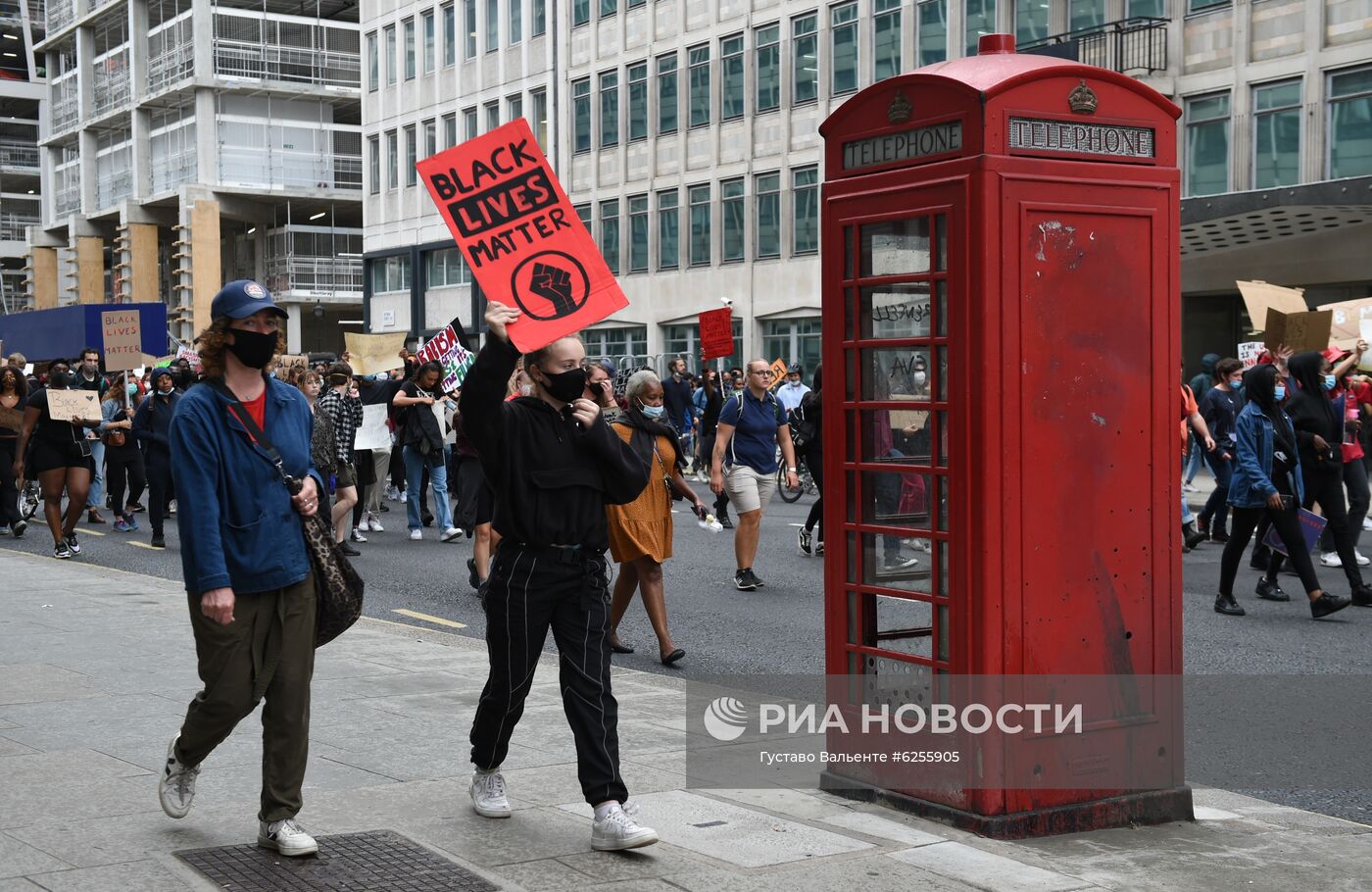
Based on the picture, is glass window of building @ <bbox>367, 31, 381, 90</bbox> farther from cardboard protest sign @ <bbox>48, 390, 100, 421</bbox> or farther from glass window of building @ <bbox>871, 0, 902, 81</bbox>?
cardboard protest sign @ <bbox>48, 390, 100, 421</bbox>

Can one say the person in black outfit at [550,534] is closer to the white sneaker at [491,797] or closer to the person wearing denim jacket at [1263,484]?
the white sneaker at [491,797]

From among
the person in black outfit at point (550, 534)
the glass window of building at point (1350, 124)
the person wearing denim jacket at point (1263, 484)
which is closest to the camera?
the person in black outfit at point (550, 534)

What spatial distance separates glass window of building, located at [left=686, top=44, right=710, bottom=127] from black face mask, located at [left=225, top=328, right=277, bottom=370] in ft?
123

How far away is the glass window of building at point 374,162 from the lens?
58.3m

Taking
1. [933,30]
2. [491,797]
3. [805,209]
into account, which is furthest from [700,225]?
[491,797]

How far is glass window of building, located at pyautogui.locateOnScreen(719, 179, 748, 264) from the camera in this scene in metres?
41.0

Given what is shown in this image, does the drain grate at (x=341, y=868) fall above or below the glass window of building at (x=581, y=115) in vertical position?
below

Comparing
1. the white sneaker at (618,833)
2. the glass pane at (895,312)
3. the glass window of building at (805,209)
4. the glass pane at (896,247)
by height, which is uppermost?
the glass window of building at (805,209)

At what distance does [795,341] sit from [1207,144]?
1206 centimetres

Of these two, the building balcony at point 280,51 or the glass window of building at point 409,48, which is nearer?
the glass window of building at point 409,48

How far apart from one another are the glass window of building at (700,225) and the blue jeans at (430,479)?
25428 mm

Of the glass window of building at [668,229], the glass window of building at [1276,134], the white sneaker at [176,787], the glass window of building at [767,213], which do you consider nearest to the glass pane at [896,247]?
the white sneaker at [176,787]

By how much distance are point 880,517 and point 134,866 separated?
2.67 m

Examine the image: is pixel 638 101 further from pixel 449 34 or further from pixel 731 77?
pixel 449 34
